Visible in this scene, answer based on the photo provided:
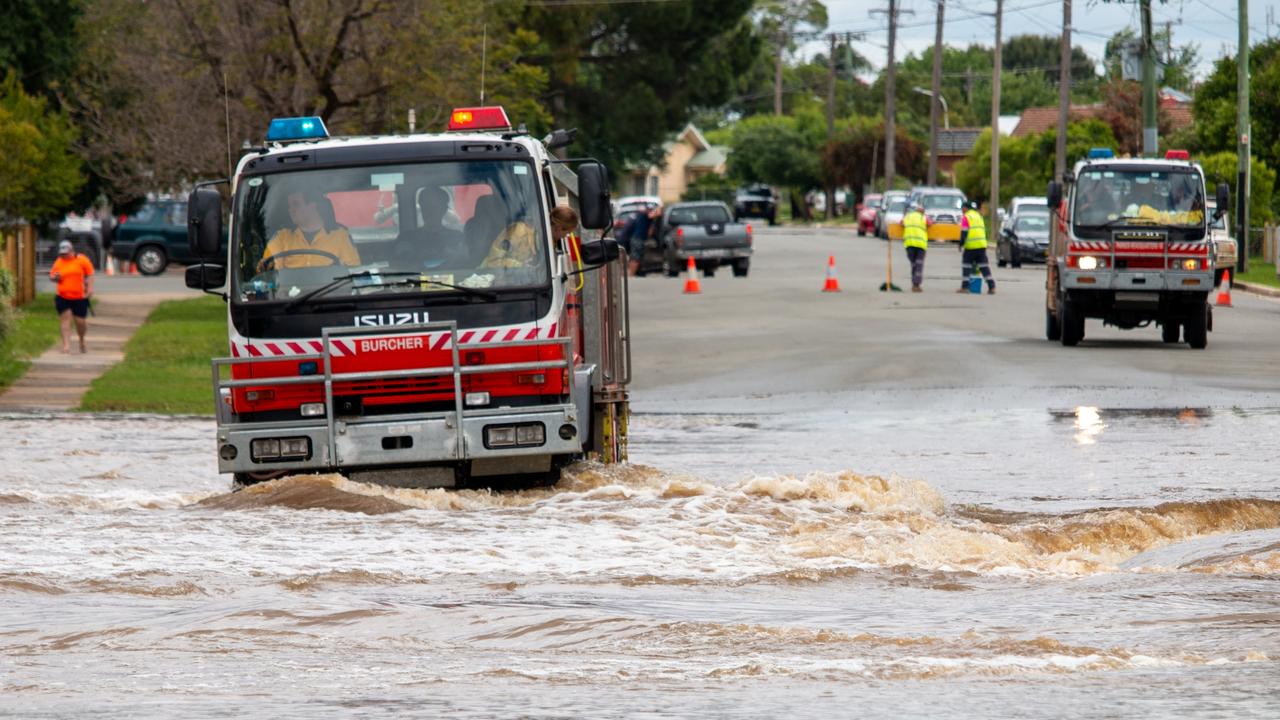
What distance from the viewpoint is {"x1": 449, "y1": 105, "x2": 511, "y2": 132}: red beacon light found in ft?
44.2

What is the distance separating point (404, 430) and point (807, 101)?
14108cm

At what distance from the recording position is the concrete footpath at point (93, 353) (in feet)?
72.9

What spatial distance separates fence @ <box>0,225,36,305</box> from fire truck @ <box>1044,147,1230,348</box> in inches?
762

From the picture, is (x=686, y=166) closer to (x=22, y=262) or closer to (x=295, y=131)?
(x=22, y=262)

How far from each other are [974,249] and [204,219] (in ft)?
85.5

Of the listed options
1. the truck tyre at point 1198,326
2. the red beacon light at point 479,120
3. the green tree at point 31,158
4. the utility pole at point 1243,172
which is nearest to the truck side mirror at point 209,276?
the red beacon light at point 479,120

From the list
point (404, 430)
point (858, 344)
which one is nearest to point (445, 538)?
point (404, 430)

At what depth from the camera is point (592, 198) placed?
12.1m

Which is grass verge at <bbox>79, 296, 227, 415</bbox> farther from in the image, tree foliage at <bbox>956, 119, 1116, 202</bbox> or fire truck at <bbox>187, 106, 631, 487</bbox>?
tree foliage at <bbox>956, 119, 1116, 202</bbox>

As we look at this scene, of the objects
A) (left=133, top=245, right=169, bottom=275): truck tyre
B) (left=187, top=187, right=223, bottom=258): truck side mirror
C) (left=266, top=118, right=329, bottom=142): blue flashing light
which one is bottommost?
(left=133, top=245, right=169, bottom=275): truck tyre

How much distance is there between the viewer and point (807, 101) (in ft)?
496

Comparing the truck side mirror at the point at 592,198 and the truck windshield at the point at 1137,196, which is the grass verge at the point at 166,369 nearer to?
the truck side mirror at the point at 592,198

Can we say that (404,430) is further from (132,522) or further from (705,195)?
(705,195)

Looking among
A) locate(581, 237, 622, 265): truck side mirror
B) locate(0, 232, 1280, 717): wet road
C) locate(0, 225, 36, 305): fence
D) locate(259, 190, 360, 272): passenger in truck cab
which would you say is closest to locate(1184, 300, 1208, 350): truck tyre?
locate(0, 232, 1280, 717): wet road
